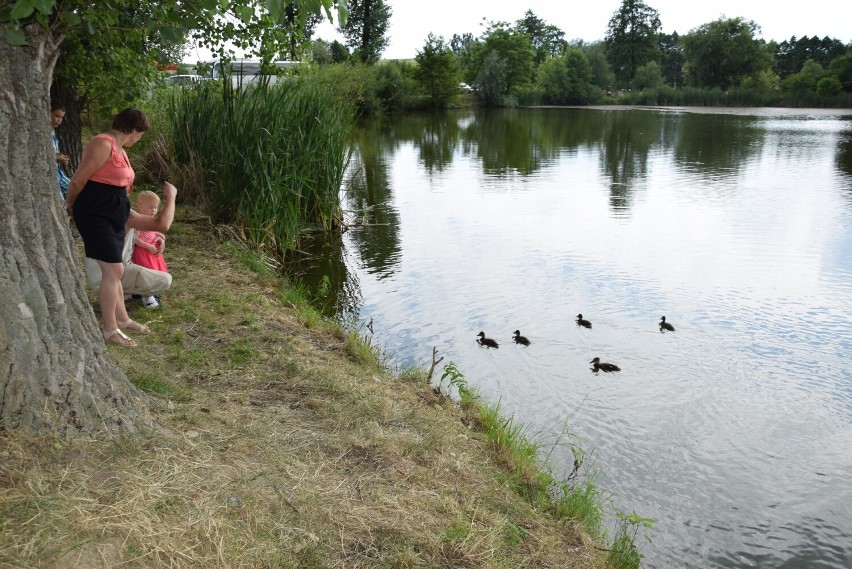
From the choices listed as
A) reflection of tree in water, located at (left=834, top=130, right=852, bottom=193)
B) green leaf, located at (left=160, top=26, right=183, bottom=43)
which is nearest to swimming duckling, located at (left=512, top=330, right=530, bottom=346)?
green leaf, located at (left=160, top=26, right=183, bottom=43)

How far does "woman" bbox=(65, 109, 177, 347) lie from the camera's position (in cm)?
523

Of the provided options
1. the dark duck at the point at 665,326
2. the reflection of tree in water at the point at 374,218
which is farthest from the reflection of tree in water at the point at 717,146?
the dark duck at the point at 665,326

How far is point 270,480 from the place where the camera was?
3725 mm

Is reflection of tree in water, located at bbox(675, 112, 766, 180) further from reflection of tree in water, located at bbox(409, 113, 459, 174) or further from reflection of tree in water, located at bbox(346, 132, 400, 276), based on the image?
reflection of tree in water, located at bbox(346, 132, 400, 276)

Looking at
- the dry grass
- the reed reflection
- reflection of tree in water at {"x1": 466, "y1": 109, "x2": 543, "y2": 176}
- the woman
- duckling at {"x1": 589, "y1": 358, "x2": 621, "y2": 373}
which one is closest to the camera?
the dry grass

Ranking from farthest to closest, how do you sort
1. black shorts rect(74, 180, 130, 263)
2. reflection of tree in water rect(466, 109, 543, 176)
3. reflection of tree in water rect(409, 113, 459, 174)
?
reflection of tree in water rect(409, 113, 459, 174) < reflection of tree in water rect(466, 109, 543, 176) < black shorts rect(74, 180, 130, 263)

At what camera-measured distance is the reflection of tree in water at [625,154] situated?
60.1 ft

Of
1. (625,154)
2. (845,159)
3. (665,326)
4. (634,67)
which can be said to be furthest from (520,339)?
(634,67)

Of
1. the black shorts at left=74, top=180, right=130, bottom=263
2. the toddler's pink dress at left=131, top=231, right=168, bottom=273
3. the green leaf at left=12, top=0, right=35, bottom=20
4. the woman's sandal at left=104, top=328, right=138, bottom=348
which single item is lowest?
the woman's sandal at left=104, top=328, right=138, bottom=348

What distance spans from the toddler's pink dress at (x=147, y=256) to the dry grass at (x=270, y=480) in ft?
2.88

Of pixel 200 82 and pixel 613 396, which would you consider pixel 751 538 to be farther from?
pixel 200 82

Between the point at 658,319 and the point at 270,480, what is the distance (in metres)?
6.40

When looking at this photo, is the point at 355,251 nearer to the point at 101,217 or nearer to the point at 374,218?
the point at 374,218

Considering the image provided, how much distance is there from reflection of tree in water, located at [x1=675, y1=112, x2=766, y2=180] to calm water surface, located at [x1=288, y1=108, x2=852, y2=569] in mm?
2246
